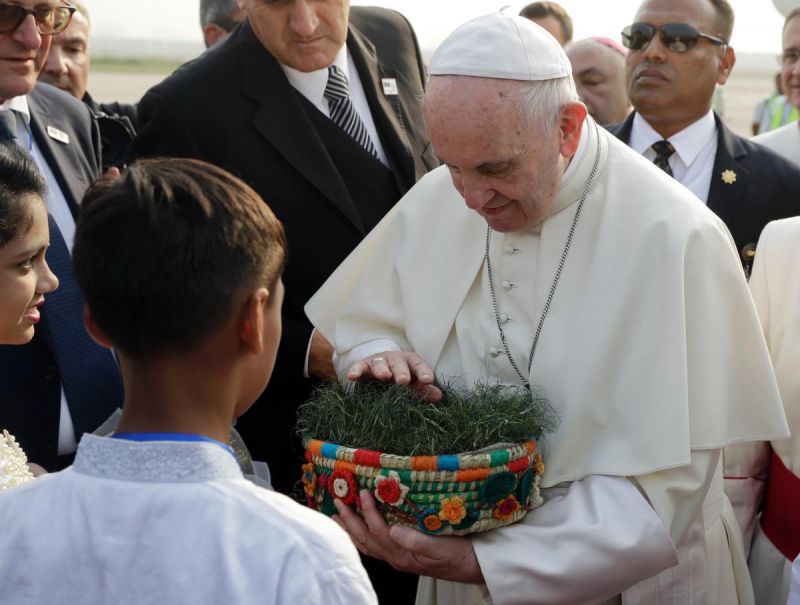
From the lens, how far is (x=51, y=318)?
3631 millimetres

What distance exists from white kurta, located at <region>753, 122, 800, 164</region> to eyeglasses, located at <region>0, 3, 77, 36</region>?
3619 mm

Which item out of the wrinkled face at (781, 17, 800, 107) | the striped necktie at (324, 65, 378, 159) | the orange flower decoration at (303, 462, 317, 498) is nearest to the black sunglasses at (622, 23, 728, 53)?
the wrinkled face at (781, 17, 800, 107)

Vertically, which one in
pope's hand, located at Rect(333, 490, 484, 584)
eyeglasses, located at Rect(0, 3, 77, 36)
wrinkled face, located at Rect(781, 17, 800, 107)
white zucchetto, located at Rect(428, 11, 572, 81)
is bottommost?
pope's hand, located at Rect(333, 490, 484, 584)

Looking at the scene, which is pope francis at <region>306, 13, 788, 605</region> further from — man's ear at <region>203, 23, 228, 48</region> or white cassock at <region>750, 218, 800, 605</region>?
man's ear at <region>203, 23, 228, 48</region>

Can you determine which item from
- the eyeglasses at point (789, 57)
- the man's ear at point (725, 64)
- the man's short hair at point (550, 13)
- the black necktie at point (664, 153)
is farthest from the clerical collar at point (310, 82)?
the man's short hair at point (550, 13)

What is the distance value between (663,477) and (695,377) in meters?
0.29

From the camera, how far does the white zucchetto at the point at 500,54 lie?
9.58 feet

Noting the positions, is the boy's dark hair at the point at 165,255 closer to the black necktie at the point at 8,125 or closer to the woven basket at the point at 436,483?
the woven basket at the point at 436,483

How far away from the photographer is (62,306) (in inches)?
144

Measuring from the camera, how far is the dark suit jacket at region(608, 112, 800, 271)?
466 cm

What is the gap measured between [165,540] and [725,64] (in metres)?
4.23

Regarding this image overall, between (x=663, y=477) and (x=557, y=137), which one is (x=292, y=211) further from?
(x=663, y=477)

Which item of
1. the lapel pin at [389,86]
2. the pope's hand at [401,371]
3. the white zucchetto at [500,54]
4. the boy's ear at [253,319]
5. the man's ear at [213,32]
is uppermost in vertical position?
the white zucchetto at [500,54]

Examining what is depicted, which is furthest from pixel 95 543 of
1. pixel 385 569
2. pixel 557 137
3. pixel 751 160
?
pixel 751 160
